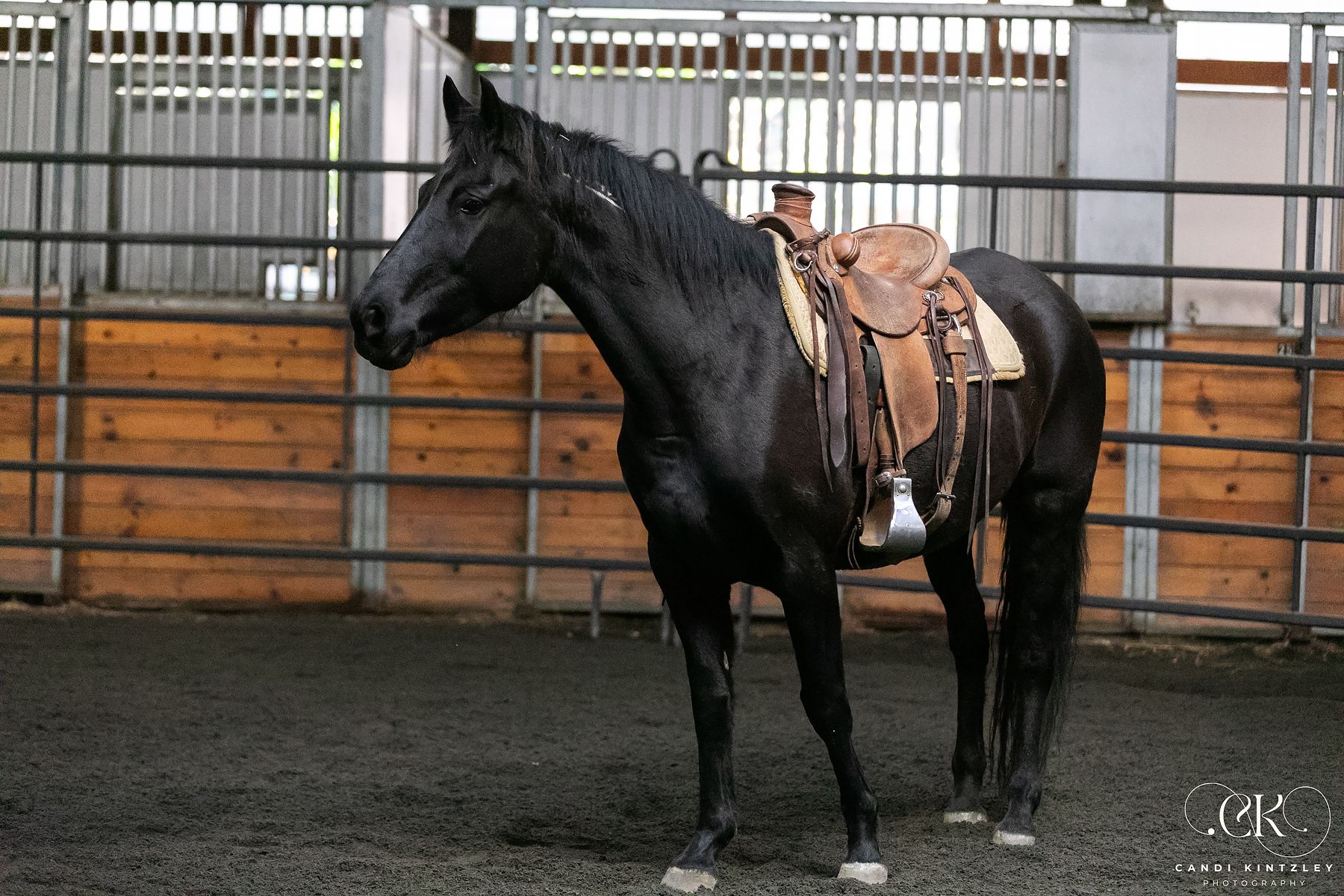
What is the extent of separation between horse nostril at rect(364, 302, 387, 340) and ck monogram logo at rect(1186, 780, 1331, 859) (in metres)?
2.03

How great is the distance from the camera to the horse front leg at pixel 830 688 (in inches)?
99.4

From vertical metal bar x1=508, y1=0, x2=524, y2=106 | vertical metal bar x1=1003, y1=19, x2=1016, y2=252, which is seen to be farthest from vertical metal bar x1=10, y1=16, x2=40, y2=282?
vertical metal bar x1=1003, y1=19, x2=1016, y2=252

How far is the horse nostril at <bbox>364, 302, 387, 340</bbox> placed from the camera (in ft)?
7.73

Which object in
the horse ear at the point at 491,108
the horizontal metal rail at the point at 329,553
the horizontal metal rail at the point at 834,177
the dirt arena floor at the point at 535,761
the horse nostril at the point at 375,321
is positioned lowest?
the dirt arena floor at the point at 535,761

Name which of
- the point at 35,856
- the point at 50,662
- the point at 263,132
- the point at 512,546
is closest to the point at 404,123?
the point at 263,132

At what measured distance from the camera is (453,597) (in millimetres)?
5656

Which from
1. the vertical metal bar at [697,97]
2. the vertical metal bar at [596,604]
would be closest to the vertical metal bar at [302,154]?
the vertical metal bar at [697,97]

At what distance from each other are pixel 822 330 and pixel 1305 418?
9.25ft

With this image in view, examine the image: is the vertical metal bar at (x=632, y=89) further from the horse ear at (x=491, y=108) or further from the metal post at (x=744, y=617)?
the horse ear at (x=491, y=108)

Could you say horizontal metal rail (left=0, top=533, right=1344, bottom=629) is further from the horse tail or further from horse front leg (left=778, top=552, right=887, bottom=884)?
horse front leg (left=778, top=552, right=887, bottom=884)

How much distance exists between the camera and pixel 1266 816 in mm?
3029

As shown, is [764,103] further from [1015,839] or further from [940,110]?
[1015,839]

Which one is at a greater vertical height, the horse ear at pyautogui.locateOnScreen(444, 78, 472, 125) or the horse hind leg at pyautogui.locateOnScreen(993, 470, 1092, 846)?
the horse ear at pyautogui.locateOnScreen(444, 78, 472, 125)

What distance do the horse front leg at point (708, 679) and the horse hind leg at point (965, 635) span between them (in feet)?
2.35
